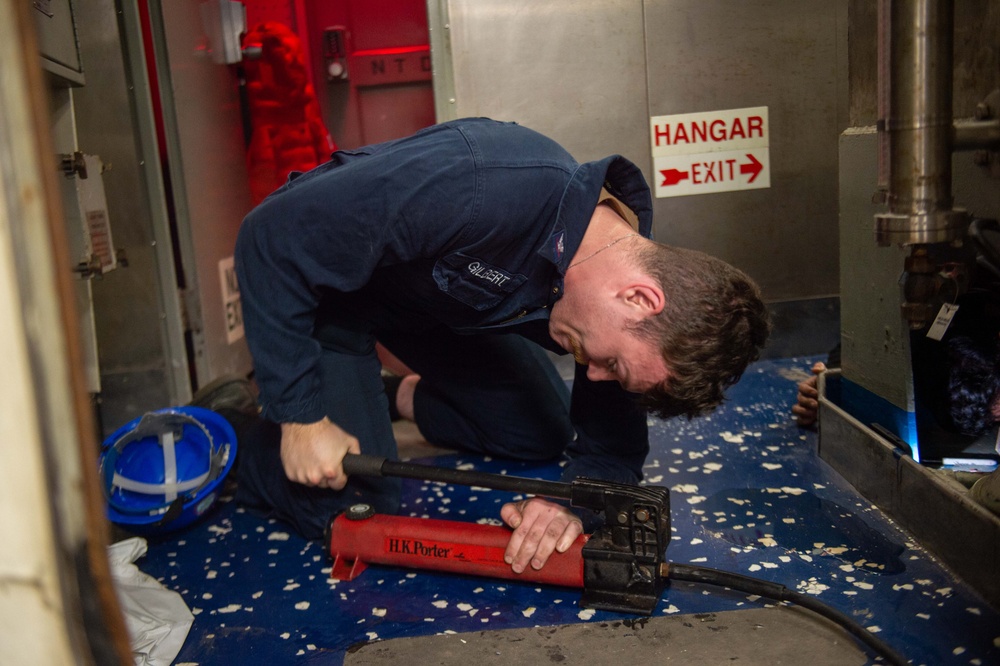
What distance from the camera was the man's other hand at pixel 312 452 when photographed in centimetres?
159

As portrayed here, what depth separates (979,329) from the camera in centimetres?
150

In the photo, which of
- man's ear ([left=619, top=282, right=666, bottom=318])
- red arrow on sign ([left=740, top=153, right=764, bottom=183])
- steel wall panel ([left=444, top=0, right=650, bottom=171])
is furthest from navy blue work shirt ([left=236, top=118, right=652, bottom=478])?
red arrow on sign ([left=740, top=153, right=764, bottom=183])

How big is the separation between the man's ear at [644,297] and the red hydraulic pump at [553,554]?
0.30 metres

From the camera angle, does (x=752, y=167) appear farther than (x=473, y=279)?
Yes

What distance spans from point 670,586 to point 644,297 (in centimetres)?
54

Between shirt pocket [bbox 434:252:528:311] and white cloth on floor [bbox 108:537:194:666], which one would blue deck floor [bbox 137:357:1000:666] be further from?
shirt pocket [bbox 434:252:528:311]

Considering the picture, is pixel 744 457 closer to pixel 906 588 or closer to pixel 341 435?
pixel 906 588

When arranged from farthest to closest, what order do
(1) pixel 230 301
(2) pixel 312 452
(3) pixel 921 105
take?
(1) pixel 230 301 < (2) pixel 312 452 < (3) pixel 921 105

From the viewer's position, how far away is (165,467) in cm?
195

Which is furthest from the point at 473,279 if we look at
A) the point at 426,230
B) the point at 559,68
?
the point at 559,68

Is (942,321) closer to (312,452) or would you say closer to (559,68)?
(312,452)

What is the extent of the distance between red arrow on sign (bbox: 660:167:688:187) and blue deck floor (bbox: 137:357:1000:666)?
1038 millimetres

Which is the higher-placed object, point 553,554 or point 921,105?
point 921,105

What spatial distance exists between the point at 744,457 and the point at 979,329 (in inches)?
27.3
